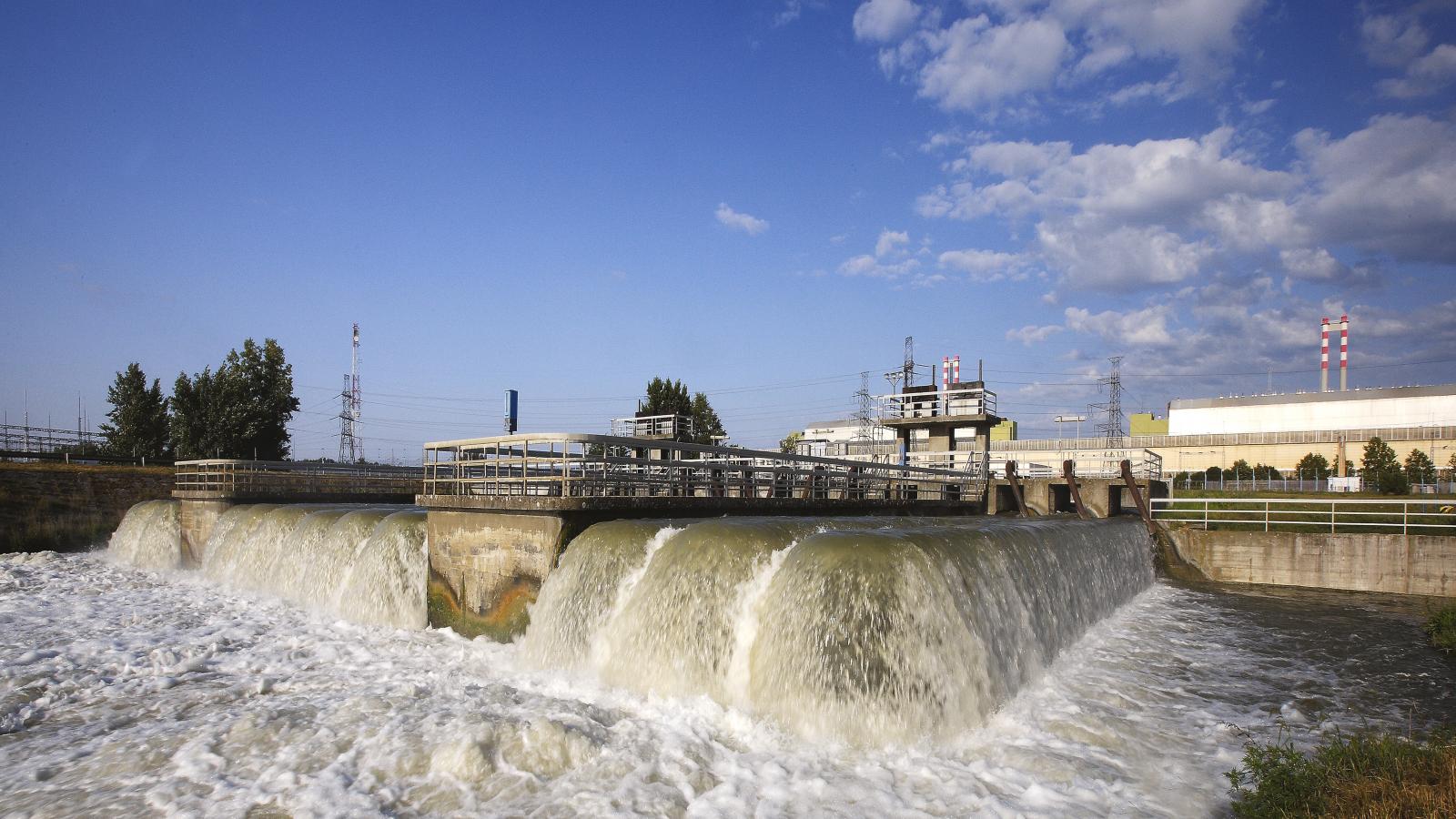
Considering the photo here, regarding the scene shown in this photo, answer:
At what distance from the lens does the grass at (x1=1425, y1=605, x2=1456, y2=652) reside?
1323cm

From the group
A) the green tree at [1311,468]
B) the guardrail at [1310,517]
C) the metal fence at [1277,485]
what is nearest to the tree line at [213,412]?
the guardrail at [1310,517]

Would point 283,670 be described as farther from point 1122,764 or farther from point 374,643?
point 1122,764

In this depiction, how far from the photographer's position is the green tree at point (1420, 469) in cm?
5106

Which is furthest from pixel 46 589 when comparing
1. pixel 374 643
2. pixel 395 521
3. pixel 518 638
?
pixel 518 638

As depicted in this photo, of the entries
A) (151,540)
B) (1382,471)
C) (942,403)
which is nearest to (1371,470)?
(1382,471)

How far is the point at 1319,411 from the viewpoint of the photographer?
221 ft

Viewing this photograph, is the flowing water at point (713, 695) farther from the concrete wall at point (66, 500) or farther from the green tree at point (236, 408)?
the green tree at point (236, 408)

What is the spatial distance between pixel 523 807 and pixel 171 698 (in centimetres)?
603

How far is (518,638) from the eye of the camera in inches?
484

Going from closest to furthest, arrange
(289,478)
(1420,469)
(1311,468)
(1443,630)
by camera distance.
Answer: (1443,630), (289,478), (1420,469), (1311,468)

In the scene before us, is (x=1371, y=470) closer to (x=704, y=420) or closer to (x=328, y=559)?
(x=704, y=420)

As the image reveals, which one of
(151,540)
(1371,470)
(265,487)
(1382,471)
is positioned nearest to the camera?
(151,540)

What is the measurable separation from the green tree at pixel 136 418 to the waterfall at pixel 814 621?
135 ft

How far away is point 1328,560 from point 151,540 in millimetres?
33968
